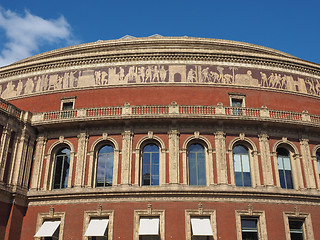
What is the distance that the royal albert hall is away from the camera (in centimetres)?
2119

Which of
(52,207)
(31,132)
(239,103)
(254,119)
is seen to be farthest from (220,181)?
(31,132)

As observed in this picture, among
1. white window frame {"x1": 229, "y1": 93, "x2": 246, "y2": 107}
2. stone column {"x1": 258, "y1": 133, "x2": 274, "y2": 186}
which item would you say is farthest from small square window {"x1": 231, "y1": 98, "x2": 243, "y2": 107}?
stone column {"x1": 258, "y1": 133, "x2": 274, "y2": 186}

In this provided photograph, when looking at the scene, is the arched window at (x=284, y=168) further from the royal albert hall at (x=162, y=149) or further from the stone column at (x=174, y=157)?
the stone column at (x=174, y=157)

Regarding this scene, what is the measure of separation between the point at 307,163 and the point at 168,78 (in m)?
11.5

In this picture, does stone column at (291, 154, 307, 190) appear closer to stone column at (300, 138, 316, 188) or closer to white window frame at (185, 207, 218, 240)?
stone column at (300, 138, 316, 188)

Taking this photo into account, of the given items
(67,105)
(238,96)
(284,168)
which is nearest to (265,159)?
(284,168)

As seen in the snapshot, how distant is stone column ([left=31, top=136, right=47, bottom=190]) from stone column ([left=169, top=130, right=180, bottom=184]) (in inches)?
354

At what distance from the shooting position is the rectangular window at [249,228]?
21.1 metres

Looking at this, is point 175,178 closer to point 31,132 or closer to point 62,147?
point 62,147

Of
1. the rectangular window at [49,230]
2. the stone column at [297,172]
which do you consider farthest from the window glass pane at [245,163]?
the rectangular window at [49,230]

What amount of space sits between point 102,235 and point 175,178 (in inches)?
218

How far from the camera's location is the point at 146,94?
1008 inches

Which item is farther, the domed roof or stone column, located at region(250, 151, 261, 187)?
the domed roof

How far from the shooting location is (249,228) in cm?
2131
